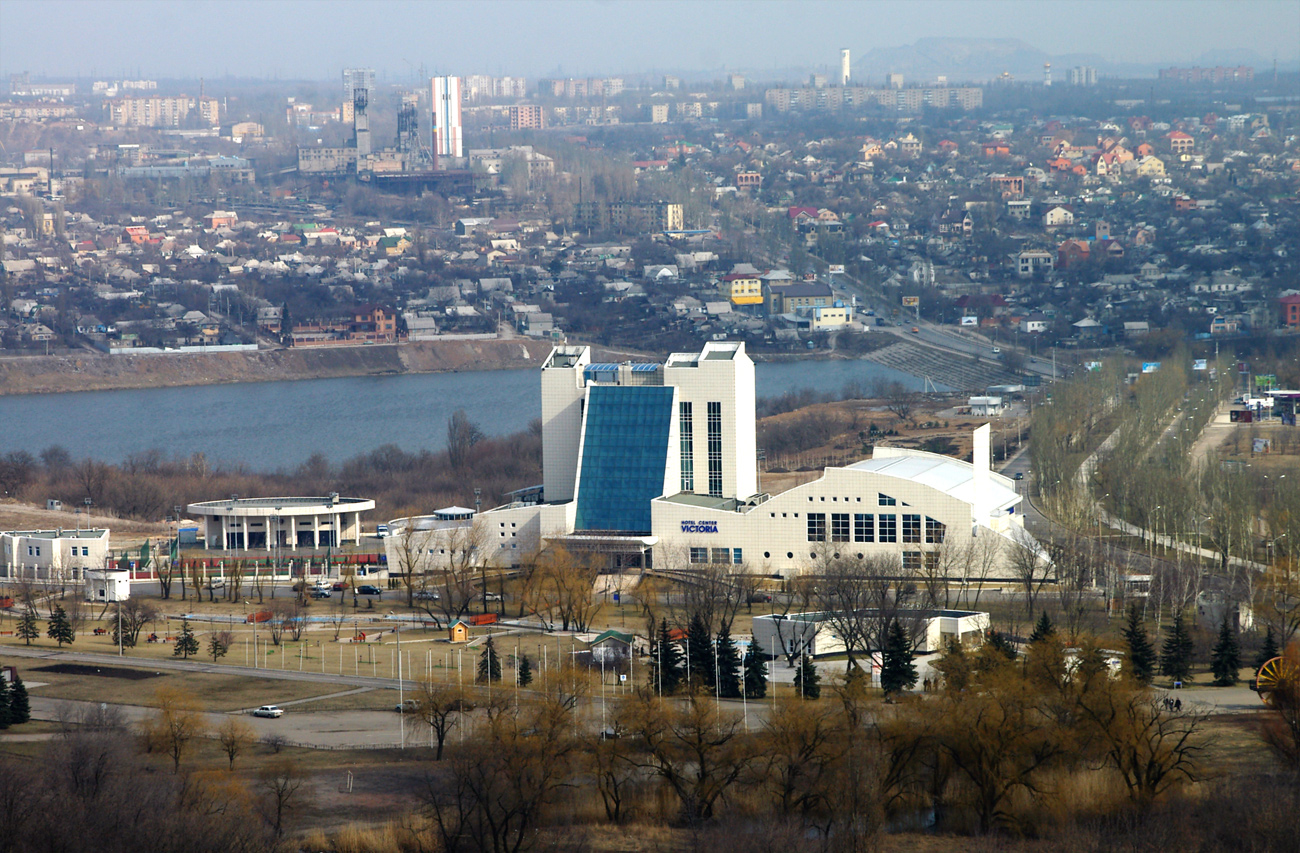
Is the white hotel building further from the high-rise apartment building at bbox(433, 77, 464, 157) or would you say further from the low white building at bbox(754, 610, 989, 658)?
the high-rise apartment building at bbox(433, 77, 464, 157)

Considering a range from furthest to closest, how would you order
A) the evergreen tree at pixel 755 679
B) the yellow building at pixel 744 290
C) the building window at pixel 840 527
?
1. the yellow building at pixel 744 290
2. the building window at pixel 840 527
3. the evergreen tree at pixel 755 679

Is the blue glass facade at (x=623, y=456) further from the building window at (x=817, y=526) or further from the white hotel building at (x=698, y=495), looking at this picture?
the building window at (x=817, y=526)

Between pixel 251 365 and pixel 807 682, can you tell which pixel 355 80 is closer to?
pixel 251 365

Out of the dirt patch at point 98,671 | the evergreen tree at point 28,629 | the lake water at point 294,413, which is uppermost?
the dirt patch at point 98,671

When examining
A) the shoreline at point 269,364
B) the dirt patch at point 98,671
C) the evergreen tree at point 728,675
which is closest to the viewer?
the evergreen tree at point 728,675

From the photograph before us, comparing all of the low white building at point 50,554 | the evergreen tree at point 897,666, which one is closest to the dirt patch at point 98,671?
the low white building at point 50,554

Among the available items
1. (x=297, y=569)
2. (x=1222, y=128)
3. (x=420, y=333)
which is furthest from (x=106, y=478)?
(x=1222, y=128)

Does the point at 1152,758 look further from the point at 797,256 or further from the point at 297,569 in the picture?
the point at 797,256
